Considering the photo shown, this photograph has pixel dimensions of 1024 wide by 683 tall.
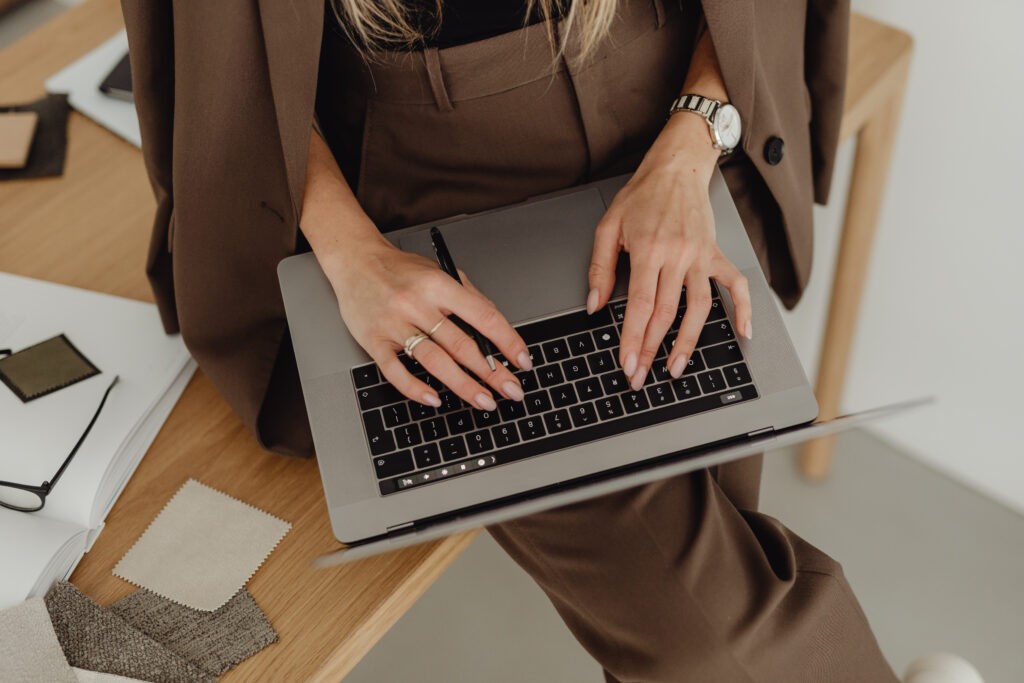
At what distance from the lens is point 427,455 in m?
0.70

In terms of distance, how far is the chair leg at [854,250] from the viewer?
1151 mm

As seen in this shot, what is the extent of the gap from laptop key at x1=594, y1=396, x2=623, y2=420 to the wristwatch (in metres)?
0.29

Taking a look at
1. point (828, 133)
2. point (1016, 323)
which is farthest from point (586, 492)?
point (1016, 323)

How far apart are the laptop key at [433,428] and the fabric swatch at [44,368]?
1.20ft

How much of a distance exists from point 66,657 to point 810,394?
0.62 metres

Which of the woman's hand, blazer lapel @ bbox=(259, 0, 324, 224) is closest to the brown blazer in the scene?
blazer lapel @ bbox=(259, 0, 324, 224)

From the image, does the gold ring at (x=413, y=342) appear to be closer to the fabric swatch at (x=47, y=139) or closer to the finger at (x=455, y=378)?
the finger at (x=455, y=378)

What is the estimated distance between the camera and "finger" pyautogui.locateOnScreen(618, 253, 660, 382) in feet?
2.32

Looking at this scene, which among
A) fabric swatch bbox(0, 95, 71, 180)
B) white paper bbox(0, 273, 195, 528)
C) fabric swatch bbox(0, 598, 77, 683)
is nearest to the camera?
fabric swatch bbox(0, 598, 77, 683)

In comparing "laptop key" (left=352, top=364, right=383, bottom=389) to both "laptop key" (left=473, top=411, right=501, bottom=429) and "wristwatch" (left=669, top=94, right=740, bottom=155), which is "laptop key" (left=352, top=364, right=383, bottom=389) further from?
"wristwatch" (left=669, top=94, right=740, bottom=155)

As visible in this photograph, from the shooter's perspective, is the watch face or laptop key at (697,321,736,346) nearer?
laptop key at (697,321,736,346)

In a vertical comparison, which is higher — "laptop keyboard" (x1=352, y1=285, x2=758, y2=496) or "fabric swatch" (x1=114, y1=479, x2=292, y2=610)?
"laptop keyboard" (x1=352, y1=285, x2=758, y2=496)

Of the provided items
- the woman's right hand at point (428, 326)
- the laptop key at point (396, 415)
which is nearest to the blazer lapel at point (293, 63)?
the woman's right hand at point (428, 326)

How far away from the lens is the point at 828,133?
984 mm
